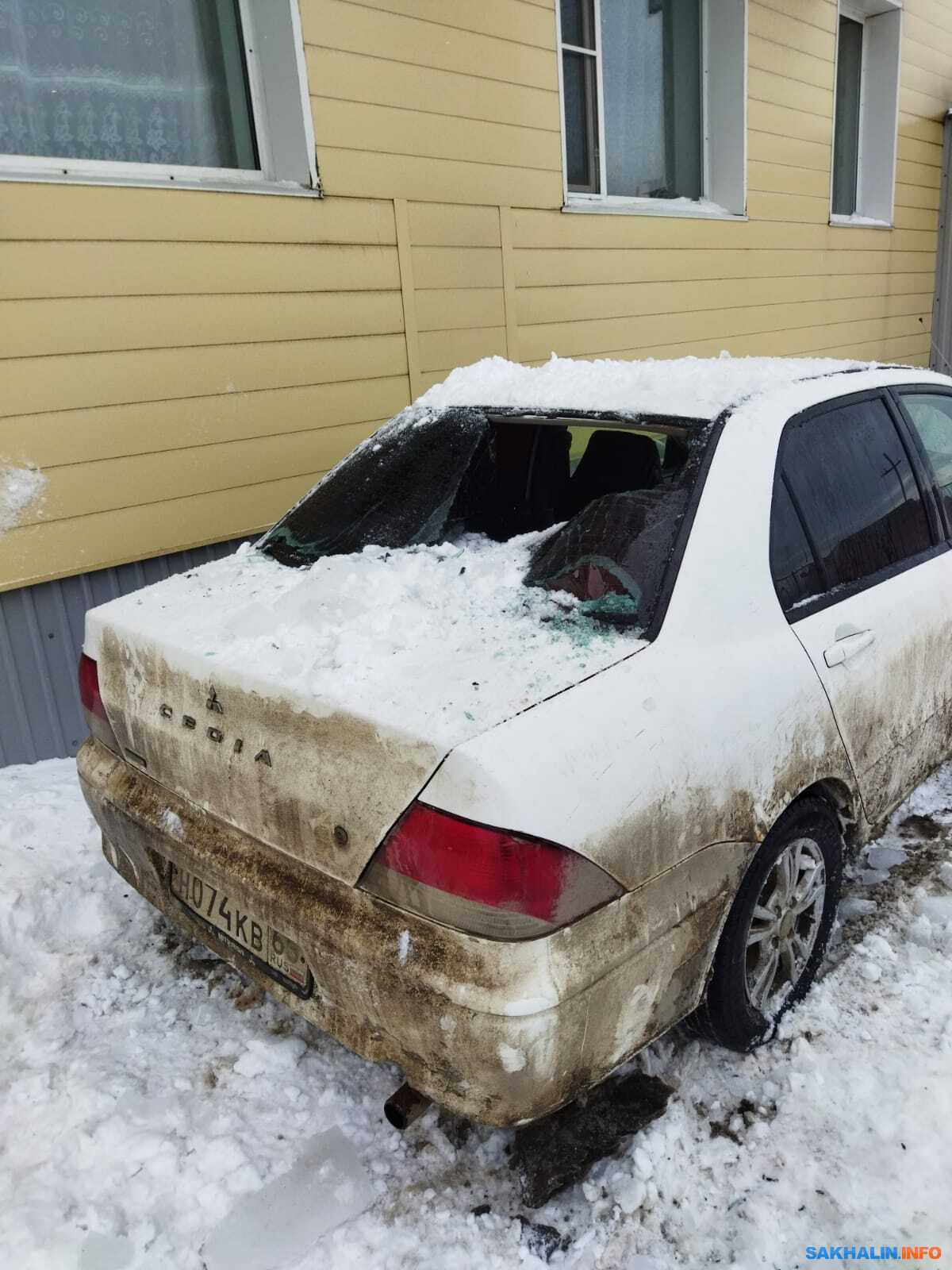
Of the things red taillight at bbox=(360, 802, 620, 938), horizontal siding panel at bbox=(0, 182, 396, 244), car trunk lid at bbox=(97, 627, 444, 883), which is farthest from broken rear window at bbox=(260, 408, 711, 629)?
horizontal siding panel at bbox=(0, 182, 396, 244)

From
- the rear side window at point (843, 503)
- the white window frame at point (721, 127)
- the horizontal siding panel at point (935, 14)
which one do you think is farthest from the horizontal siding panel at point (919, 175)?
the rear side window at point (843, 503)

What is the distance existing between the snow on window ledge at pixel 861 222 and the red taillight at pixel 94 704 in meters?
8.38

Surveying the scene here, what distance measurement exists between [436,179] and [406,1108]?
15.6 feet

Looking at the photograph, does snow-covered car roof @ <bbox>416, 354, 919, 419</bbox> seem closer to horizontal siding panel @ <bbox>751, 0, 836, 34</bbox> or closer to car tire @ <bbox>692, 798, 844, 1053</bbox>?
car tire @ <bbox>692, 798, 844, 1053</bbox>

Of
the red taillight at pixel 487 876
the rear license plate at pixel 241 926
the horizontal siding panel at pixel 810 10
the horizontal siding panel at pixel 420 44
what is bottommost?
the rear license plate at pixel 241 926

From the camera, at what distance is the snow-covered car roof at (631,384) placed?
8.02ft

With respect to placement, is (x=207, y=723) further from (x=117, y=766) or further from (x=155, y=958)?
(x=155, y=958)

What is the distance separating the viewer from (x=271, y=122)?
4.55 m

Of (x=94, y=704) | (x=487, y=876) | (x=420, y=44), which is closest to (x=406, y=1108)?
(x=487, y=876)

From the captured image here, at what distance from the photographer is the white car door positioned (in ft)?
7.70

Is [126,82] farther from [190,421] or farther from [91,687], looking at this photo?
[91,687]

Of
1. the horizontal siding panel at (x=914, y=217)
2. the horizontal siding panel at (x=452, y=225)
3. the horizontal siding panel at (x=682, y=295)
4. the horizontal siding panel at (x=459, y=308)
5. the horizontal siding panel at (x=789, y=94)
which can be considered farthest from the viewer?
the horizontal siding panel at (x=914, y=217)

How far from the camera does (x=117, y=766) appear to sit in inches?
96.3

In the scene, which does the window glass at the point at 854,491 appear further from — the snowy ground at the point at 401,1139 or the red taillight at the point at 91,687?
the red taillight at the point at 91,687
